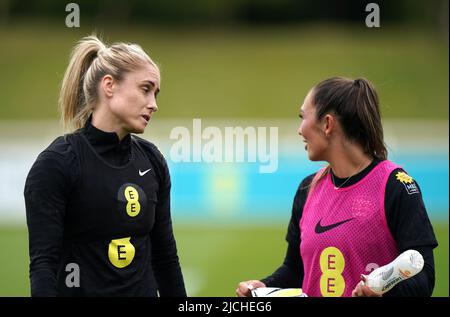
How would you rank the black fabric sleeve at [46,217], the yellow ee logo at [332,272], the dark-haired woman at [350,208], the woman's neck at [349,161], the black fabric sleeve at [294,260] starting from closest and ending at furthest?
the black fabric sleeve at [46,217] → the dark-haired woman at [350,208] → the yellow ee logo at [332,272] → the woman's neck at [349,161] → the black fabric sleeve at [294,260]

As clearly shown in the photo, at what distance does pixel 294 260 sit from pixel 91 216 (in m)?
0.98

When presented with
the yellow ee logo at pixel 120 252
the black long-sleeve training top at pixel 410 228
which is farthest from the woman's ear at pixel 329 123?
the yellow ee logo at pixel 120 252

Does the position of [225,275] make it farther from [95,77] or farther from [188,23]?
Result: [188,23]

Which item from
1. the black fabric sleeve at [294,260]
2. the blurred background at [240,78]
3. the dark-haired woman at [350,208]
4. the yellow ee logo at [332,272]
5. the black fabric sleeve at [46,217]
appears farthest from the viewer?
the blurred background at [240,78]

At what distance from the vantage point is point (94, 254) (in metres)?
3.40

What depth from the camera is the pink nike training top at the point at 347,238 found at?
3477 millimetres

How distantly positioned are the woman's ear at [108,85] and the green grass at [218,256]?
4.05 meters

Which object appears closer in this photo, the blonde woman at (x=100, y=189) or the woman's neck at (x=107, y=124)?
the blonde woman at (x=100, y=189)

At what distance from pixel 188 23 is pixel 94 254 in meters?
19.1

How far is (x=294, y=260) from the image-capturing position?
3912 millimetres

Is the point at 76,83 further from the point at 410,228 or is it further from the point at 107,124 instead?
the point at 410,228

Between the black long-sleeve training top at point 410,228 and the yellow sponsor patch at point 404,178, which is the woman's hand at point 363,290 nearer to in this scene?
the black long-sleeve training top at point 410,228

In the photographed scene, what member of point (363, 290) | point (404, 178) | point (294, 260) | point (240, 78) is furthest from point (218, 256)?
point (240, 78)
